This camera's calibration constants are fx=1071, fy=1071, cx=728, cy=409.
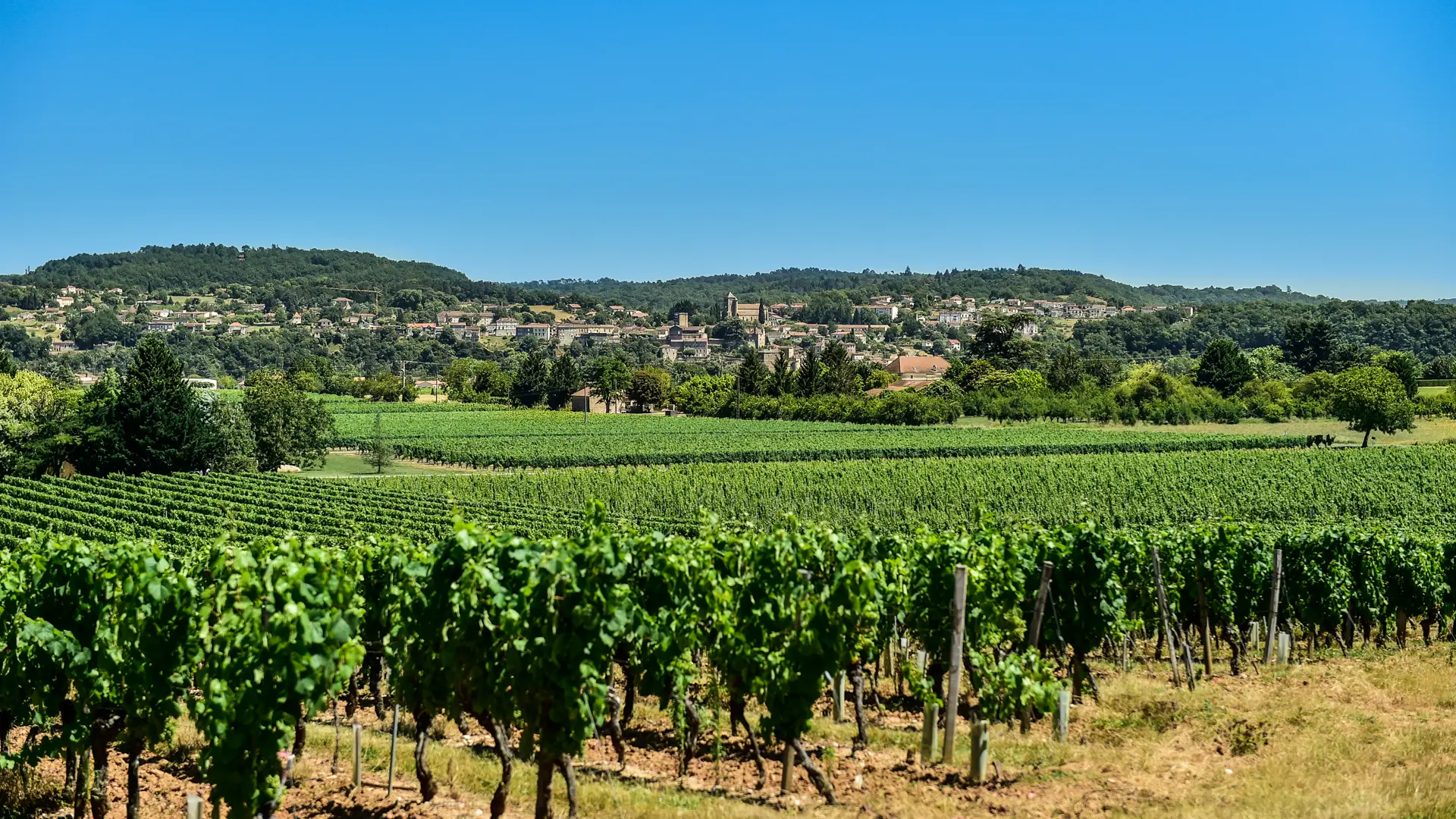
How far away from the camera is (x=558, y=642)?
300 inches

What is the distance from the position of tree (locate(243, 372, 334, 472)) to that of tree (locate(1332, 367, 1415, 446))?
196 feet

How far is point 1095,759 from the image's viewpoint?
9594 mm

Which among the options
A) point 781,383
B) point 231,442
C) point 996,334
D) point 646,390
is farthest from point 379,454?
point 996,334

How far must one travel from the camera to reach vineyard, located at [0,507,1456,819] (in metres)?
7.67

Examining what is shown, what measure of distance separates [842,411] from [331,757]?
264 ft

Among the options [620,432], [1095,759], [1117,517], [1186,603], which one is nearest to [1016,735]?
[1095,759]

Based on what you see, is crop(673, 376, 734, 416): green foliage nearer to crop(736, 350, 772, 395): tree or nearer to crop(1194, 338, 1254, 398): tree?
crop(736, 350, 772, 395): tree

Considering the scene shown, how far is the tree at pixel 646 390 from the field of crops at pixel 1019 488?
5324 centimetres

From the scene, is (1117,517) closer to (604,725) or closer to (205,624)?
(604,725)

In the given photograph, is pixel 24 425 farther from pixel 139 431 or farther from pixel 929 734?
pixel 929 734

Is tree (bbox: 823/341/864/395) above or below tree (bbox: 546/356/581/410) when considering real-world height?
above

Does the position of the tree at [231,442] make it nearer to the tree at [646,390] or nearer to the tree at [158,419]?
the tree at [158,419]

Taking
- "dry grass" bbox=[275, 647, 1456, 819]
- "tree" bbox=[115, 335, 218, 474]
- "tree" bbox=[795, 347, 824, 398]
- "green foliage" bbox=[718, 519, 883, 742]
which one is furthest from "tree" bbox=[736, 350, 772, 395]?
"green foliage" bbox=[718, 519, 883, 742]

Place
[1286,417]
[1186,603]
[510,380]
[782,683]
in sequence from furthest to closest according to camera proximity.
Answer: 1. [510,380]
2. [1286,417]
3. [1186,603]
4. [782,683]
